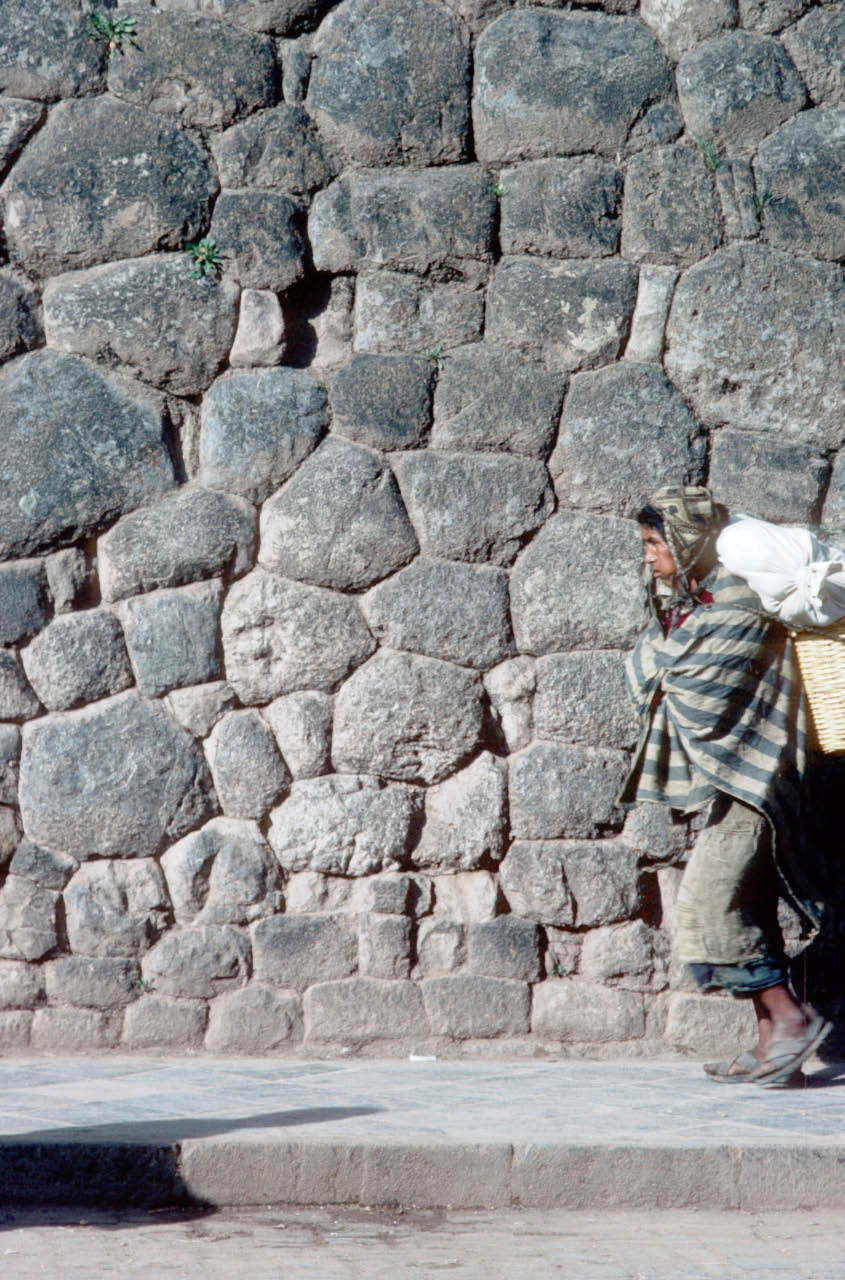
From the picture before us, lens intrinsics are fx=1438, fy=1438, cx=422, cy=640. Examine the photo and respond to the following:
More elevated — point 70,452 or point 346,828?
point 70,452

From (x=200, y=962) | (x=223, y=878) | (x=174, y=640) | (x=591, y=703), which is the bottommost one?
(x=200, y=962)

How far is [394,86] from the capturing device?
4879 mm

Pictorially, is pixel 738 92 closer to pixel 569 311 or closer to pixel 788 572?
pixel 569 311

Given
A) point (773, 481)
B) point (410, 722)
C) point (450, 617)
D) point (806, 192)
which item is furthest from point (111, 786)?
point (806, 192)

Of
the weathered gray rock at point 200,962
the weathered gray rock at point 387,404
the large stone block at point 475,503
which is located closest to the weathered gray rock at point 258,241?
the weathered gray rock at point 387,404

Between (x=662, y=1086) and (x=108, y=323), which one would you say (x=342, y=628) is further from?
(x=662, y=1086)

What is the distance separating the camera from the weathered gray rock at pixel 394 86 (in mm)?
4879

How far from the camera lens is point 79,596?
15.7 ft

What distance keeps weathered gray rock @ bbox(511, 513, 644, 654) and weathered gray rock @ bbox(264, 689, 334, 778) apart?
2.27 ft

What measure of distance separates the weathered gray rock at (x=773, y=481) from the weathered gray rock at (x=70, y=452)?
6.12 feet

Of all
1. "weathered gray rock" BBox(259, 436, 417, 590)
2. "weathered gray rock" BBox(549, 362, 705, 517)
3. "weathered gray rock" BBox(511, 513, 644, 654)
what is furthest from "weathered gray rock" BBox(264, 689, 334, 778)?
"weathered gray rock" BBox(549, 362, 705, 517)

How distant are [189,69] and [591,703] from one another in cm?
253

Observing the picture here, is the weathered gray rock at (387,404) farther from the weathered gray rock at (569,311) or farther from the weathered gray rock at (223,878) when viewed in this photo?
the weathered gray rock at (223,878)

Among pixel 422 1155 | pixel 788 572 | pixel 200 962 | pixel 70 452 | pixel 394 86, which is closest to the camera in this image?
pixel 422 1155
